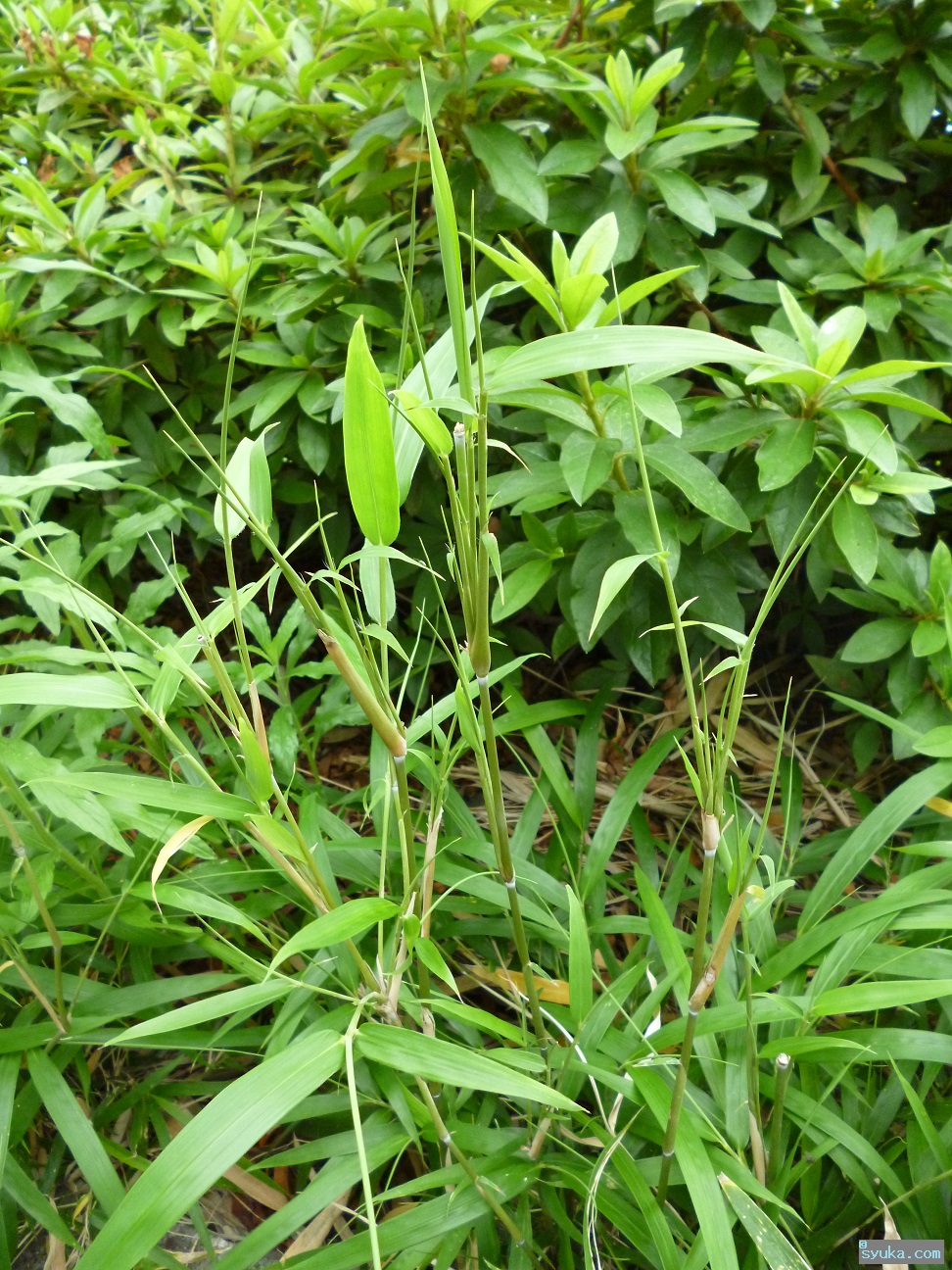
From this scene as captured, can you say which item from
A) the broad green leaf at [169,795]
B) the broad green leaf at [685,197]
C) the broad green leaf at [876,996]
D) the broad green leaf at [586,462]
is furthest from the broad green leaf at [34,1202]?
the broad green leaf at [685,197]

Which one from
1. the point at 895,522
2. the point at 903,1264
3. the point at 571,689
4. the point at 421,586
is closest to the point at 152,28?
the point at 421,586

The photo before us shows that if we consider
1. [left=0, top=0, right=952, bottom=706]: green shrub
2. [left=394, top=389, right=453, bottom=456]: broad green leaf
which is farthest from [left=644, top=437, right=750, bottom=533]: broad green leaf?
[left=394, top=389, right=453, bottom=456]: broad green leaf

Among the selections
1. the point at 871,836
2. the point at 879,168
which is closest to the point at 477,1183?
the point at 871,836

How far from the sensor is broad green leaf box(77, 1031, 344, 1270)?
41cm

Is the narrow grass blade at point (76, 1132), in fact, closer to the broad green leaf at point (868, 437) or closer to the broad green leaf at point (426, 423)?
the broad green leaf at point (426, 423)

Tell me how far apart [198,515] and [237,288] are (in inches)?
13.2

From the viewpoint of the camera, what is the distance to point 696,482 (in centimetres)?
90

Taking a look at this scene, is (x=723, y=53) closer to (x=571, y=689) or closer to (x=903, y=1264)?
(x=571, y=689)

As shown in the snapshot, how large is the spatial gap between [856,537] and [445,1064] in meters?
0.71

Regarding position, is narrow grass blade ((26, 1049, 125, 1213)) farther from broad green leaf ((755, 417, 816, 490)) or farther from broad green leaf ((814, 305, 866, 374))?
broad green leaf ((814, 305, 866, 374))

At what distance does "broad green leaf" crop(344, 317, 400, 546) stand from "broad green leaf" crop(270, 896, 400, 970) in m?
0.22

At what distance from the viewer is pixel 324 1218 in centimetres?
81

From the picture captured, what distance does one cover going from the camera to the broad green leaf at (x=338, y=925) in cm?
47

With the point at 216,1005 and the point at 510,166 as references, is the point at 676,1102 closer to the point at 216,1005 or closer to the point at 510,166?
the point at 216,1005
